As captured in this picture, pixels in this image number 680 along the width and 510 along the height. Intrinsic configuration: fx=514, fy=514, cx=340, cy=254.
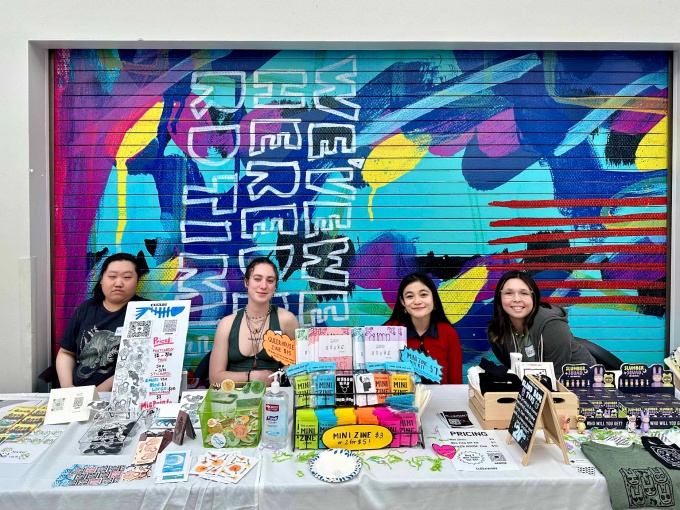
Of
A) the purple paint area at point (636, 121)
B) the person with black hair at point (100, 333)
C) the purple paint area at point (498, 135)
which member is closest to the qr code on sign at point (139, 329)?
the person with black hair at point (100, 333)

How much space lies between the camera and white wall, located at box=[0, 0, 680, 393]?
3973mm

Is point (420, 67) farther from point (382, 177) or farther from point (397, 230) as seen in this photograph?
point (397, 230)

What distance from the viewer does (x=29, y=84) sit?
398 cm

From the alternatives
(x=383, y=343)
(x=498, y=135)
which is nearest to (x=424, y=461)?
(x=383, y=343)

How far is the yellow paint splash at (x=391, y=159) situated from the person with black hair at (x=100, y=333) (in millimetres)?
2015

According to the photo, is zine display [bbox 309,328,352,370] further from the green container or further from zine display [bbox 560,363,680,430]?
zine display [bbox 560,363,680,430]

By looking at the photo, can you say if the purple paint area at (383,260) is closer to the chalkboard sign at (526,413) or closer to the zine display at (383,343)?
the zine display at (383,343)

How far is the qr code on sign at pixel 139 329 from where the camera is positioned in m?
3.10

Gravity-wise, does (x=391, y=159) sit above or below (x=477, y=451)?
above

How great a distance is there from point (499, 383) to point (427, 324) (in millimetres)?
1061

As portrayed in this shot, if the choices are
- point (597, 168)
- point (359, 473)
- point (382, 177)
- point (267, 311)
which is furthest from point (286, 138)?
point (359, 473)

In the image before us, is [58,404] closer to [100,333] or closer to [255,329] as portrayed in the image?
[100,333]

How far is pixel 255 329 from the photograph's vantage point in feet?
12.0

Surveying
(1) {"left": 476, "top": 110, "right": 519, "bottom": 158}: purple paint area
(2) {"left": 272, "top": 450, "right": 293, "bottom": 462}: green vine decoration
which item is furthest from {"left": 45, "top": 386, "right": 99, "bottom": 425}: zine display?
(1) {"left": 476, "top": 110, "right": 519, "bottom": 158}: purple paint area
